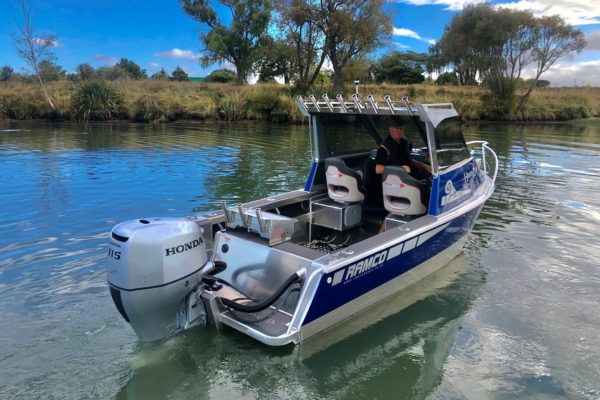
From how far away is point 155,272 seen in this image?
3334mm

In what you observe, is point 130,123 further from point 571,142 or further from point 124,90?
point 571,142

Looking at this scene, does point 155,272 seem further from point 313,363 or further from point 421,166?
point 421,166

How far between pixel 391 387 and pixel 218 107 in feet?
86.6

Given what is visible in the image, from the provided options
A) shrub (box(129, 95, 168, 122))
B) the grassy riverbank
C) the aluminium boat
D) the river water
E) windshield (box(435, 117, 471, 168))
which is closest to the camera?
the aluminium boat

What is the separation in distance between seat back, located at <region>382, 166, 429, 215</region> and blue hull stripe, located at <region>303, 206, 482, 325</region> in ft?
1.25

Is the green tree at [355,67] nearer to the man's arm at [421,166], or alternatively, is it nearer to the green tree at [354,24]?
the green tree at [354,24]

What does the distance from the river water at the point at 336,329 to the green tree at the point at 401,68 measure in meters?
53.0

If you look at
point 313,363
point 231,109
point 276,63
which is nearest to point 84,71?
point 231,109

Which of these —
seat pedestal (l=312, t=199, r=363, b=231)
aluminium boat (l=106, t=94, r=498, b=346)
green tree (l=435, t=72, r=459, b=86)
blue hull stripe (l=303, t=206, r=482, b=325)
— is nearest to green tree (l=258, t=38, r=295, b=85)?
green tree (l=435, t=72, r=459, b=86)

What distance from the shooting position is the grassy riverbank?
26359mm

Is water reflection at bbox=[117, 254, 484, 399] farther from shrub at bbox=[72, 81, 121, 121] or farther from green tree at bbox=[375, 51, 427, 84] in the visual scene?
green tree at bbox=[375, 51, 427, 84]

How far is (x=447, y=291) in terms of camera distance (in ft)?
17.6

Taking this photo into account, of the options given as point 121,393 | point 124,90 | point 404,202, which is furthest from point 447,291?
point 124,90

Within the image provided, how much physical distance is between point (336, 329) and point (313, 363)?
1.76 feet
